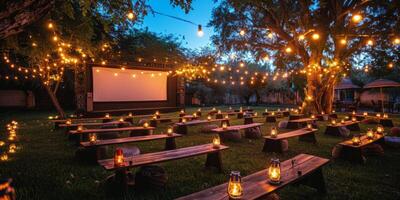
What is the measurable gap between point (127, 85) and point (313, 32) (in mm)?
A: 12319

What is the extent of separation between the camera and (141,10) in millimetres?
4816

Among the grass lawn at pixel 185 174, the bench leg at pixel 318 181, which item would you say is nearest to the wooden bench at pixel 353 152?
the grass lawn at pixel 185 174

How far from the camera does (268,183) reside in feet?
7.59

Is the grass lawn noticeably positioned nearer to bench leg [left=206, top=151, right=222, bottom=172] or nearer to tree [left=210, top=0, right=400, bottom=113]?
bench leg [left=206, top=151, right=222, bottom=172]

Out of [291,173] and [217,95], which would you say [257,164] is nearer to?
[291,173]

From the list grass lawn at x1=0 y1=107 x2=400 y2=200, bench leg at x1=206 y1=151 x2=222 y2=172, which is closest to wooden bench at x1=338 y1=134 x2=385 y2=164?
grass lawn at x1=0 y1=107 x2=400 y2=200

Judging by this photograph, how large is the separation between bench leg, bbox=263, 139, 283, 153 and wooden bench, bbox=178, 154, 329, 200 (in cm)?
201

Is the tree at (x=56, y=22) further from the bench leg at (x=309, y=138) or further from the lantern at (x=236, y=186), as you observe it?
the bench leg at (x=309, y=138)

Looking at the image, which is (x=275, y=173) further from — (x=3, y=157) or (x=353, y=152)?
(x=3, y=157)

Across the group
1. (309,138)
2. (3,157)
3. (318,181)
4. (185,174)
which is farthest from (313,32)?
(3,157)

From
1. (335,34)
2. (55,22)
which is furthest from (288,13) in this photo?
(55,22)

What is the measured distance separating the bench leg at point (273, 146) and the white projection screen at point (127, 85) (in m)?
12.4

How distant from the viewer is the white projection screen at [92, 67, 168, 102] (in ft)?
46.8

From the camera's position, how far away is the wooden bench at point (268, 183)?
2.03 m
